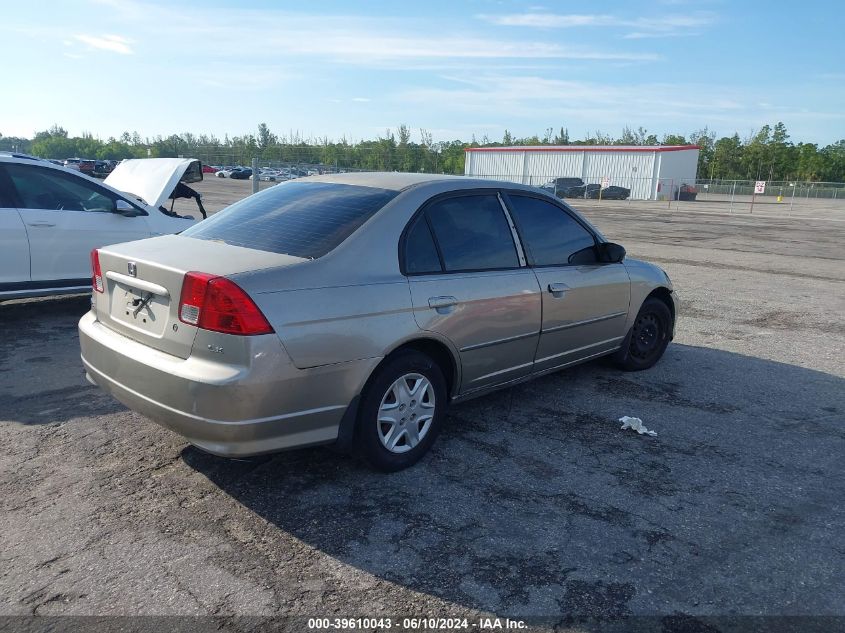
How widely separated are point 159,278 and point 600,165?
60767 millimetres

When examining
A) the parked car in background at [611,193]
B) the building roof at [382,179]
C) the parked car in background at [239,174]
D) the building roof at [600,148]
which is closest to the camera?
the building roof at [382,179]

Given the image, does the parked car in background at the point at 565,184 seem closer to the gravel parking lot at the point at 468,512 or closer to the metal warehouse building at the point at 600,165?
the metal warehouse building at the point at 600,165

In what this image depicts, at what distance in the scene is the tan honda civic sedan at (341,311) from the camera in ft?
10.5

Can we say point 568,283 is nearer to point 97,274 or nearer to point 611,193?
point 97,274

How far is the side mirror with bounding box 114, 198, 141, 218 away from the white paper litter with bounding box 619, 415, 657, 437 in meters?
5.65

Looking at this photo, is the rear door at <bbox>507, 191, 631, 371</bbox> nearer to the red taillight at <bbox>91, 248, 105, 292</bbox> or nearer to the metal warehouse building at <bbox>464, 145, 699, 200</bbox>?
the red taillight at <bbox>91, 248, 105, 292</bbox>

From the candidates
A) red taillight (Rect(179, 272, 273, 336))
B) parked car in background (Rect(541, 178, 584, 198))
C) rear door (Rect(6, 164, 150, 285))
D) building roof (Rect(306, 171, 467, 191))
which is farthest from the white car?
parked car in background (Rect(541, 178, 584, 198))

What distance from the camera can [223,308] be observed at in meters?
3.16

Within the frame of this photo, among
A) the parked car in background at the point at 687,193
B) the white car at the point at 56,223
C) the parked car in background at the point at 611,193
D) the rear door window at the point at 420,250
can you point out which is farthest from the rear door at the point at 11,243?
the parked car in background at the point at 687,193

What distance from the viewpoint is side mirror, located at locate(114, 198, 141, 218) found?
7316 millimetres

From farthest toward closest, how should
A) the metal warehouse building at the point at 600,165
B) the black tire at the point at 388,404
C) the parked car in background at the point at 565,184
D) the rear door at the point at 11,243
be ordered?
the metal warehouse building at the point at 600,165
the parked car in background at the point at 565,184
the rear door at the point at 11,243
the black tire at the point at 388,404

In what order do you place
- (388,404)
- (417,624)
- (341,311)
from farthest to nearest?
(388,404) → (341,311) → (417,624)

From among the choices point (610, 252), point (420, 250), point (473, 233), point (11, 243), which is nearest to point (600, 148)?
point (610, 252)

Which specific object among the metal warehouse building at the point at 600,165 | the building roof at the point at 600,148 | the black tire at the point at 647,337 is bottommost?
the black tire at the point at 647,337
